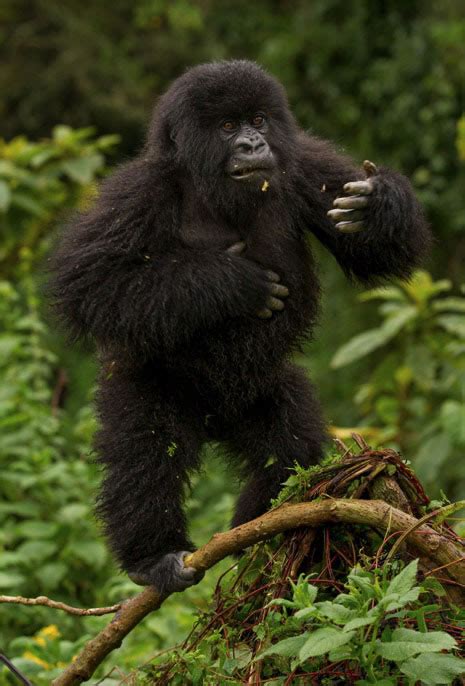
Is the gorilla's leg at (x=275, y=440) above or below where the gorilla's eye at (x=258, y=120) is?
below

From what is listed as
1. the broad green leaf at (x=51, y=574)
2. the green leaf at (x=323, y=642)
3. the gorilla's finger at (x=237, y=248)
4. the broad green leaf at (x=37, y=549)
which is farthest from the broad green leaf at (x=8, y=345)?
the green leaf at (x=323, y=642)

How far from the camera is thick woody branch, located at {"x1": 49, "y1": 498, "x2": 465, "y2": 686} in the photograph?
7.63 feet

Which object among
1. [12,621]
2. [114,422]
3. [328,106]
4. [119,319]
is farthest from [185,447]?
[328,106]

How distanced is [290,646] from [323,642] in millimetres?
136

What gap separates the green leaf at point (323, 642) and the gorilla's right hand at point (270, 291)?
1397mm

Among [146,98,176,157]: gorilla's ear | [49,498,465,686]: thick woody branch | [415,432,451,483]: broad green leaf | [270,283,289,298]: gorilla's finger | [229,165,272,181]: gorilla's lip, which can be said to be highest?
[146,98,176,157]: gorilla's ear

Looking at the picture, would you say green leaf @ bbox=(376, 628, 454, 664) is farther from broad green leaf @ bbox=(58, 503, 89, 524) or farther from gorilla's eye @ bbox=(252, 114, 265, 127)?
broad green leaf @ bbox=(58, 503, 89, 524)

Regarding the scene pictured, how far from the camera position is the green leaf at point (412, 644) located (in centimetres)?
199

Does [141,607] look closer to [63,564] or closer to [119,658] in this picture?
[119,658]

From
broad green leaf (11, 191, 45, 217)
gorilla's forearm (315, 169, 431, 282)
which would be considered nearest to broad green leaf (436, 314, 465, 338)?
gorilla's forearm (315, 169, 431, 282)

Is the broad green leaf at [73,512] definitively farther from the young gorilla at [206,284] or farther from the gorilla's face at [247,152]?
the gorilla's face at [247,152]

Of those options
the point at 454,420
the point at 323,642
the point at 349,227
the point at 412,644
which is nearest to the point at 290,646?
the point at 323,642

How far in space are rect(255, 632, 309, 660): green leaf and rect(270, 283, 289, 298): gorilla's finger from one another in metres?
1.38

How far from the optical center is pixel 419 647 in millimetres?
1992
